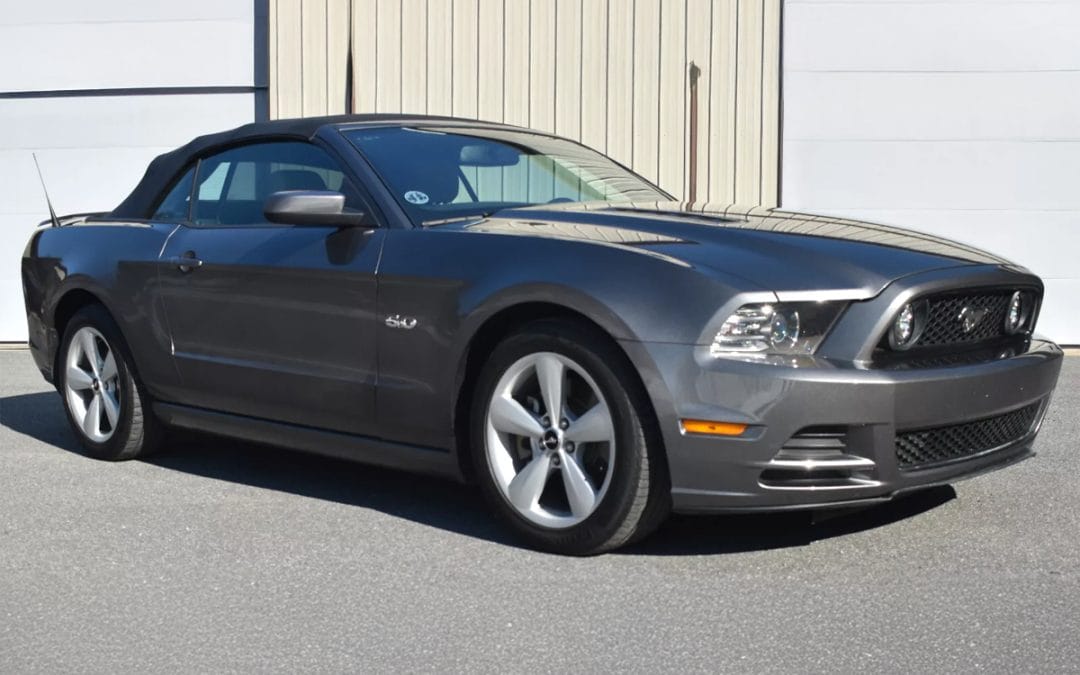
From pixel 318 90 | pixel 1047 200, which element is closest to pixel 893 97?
pixel 1047 200

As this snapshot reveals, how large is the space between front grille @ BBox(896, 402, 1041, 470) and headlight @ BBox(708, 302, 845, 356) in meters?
0.38

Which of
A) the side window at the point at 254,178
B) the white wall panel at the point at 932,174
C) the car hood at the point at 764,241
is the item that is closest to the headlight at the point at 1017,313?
the car hood at the point at 764,241

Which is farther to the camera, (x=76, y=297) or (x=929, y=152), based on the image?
(x=929, y=152)

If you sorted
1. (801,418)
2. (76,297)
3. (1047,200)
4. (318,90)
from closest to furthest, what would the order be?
(801,418) < (76,297) < (1047,200) < (318,90)

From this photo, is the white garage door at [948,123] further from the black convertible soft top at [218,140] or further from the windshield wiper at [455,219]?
the windshield wiper at [455,219]

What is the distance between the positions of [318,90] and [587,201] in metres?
7.34

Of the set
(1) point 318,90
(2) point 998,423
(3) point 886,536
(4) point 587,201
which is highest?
(1) point 318,90

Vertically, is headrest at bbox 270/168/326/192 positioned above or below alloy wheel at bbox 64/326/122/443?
above

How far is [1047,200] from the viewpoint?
11.6 meters

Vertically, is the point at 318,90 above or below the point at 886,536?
above

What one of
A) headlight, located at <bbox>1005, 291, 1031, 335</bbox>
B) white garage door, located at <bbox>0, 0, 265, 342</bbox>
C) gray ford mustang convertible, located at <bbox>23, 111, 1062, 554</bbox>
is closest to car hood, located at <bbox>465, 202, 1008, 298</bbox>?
gray ford mustang convertible, located at <bbox>23, 111, 1062, 554</bbox>

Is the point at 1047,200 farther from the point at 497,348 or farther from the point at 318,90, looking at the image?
the point at 497,348

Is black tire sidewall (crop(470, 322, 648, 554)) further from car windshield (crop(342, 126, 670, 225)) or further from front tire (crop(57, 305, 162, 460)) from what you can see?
front tire (crop(57, 305, 162, 460))

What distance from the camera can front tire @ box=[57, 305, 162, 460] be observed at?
6277mm
